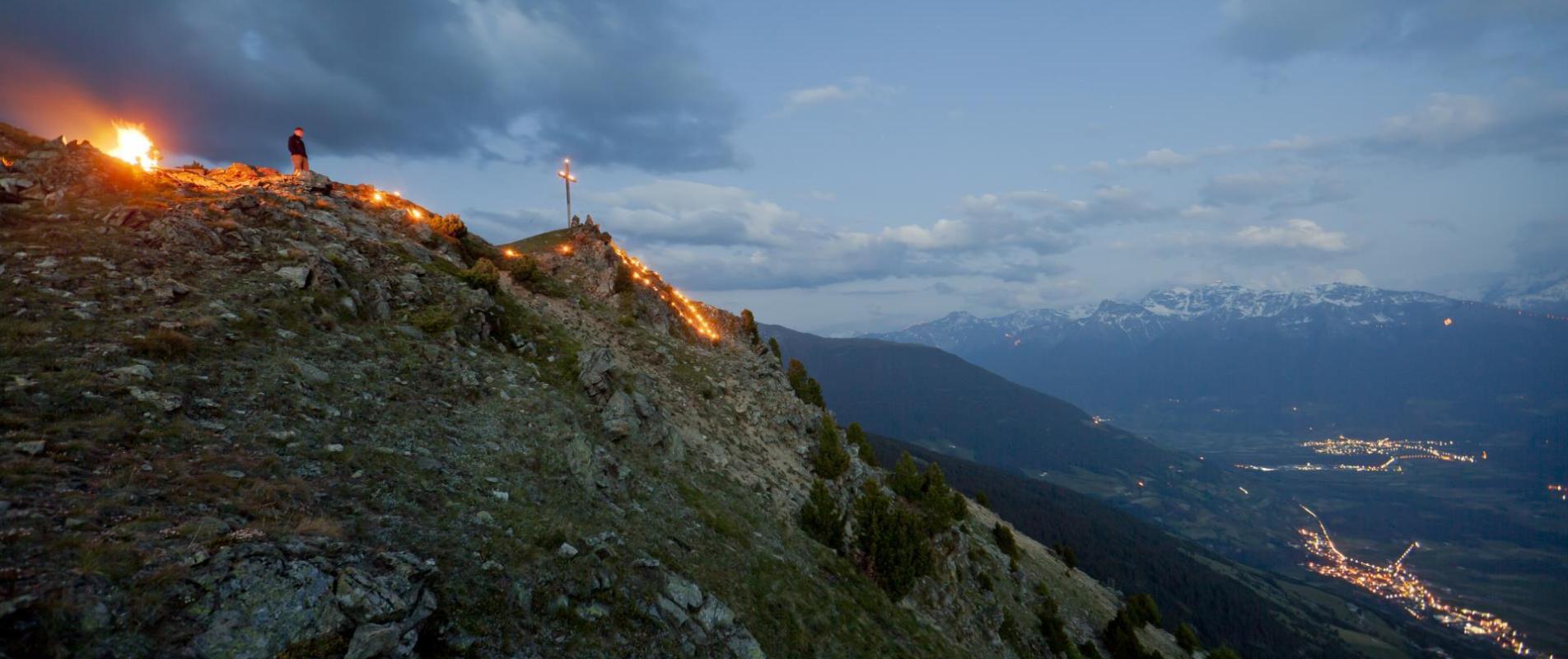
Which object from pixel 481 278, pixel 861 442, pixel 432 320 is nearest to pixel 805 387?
pixel 861 442

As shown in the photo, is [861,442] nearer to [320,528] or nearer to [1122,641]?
[1122,641]

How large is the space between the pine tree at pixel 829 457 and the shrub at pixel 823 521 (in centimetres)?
694

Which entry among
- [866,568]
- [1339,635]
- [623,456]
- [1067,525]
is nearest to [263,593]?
[623,456]

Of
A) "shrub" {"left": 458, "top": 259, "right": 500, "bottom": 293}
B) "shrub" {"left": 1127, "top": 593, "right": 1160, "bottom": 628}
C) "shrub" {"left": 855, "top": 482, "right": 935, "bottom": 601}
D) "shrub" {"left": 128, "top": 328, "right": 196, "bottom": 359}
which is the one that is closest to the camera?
"shrub" {"left": 128, "top": 328, "right": 196, "bottom": 359}

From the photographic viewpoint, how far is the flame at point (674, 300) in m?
50.1

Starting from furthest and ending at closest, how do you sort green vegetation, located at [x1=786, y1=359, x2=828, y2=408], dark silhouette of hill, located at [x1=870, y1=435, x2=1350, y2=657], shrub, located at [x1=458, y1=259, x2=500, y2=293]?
1. dark silhouette of hill, located at [x1=870, y1=435, x2=1350, y2=657]
2. green vegetation, located at [x1=786, y1=359, x2=828, y2=408]
3. shrub, located at [x1=458, y1=259, x2=500, y2=293]

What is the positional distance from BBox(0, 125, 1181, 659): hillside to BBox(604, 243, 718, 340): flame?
576 inches

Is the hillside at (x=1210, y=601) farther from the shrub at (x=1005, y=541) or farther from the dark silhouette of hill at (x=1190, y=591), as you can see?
the shrub at (x=1005, y=541)

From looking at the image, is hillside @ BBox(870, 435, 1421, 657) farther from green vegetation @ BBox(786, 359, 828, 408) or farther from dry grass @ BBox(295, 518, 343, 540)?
dry grass @ BBox(295, 518, 343, 540)

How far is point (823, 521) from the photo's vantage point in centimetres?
2823

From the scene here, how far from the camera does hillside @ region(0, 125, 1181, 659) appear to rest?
8.77 metres

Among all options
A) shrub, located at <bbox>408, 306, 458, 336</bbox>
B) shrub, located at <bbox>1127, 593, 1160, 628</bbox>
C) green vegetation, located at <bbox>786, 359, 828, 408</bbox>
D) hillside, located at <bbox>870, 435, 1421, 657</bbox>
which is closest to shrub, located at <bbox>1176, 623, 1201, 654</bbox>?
shrub, located at <bbox>1127, 593, 1160, 628</bbox>

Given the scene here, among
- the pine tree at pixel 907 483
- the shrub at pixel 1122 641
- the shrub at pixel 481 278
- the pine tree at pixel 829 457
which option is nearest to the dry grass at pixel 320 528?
the shrub at pixel 481 278

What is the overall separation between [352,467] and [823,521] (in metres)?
20.1
